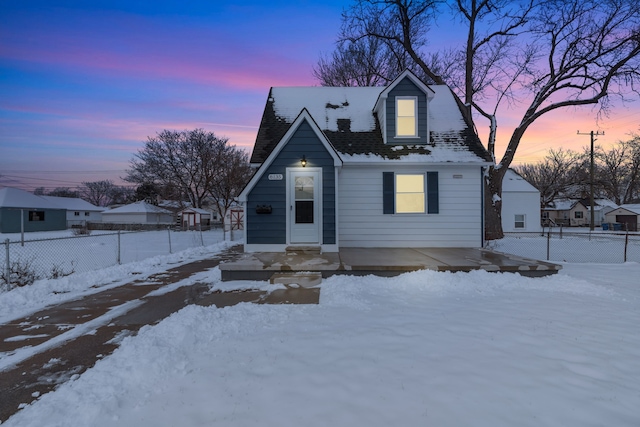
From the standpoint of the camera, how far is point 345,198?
33.0ft

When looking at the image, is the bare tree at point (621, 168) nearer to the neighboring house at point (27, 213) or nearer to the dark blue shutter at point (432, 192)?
the dark blue shutter at point (432, 192)

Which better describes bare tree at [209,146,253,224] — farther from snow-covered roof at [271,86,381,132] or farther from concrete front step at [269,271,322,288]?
concrete front step at [269,271,322,288]

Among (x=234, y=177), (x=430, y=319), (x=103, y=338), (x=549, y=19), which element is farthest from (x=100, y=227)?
(x=549, y=19)

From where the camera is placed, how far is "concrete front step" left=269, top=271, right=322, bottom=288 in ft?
19.9

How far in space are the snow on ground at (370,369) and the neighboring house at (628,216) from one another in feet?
132

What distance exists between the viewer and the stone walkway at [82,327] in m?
2.86

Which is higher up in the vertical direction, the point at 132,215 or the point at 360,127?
the point at 360,127

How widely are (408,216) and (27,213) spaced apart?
1551 inches

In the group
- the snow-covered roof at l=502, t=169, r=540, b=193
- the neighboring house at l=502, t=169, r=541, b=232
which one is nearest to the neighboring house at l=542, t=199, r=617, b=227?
the snow-covered roof at l=502, t=169, r=540, b=193

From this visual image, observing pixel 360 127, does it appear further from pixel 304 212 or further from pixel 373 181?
pixel 304 212

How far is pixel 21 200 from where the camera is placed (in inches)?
1201

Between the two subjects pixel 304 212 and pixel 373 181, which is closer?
pixel 304 212

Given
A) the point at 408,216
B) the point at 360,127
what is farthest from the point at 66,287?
the point at 360,127

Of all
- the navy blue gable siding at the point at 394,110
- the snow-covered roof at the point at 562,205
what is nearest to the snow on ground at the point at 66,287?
the navy blue gable siding at the point at 394,110
